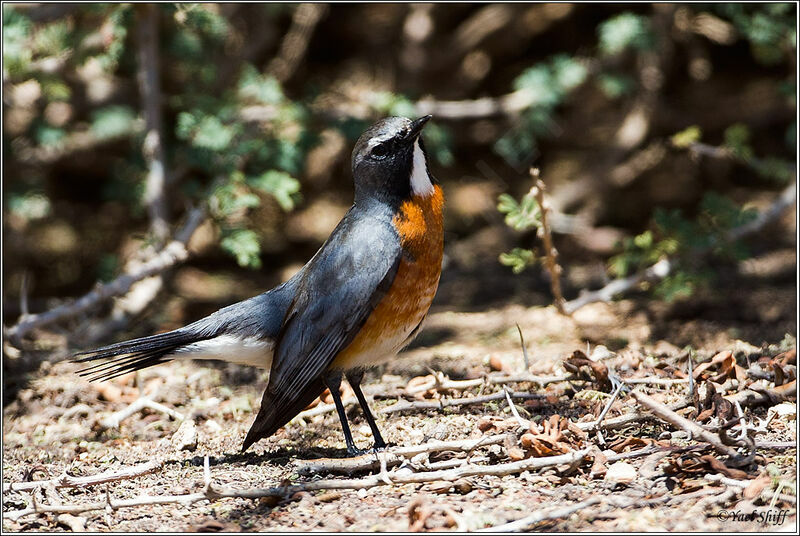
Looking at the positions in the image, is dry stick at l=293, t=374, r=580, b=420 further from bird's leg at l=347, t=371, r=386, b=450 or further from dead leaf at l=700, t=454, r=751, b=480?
dead leaf at l=700, t=454, r=751, b=480

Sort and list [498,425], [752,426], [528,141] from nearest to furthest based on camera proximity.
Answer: [752,426]
[498,425]
[528,141]

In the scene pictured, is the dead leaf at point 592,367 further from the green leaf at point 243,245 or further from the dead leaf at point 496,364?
the green leaf at point 243,245

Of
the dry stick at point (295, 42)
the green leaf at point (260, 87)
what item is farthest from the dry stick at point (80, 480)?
the dry stick at point (295, 42)

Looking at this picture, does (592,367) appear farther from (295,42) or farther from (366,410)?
(295,42)

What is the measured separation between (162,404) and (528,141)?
3.76 m

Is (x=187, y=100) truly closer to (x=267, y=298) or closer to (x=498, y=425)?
(x=267, y=298)

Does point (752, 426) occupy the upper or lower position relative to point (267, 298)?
lower

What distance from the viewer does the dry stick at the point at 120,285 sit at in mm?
5671

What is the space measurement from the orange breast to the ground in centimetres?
48

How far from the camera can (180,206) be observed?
856 cm

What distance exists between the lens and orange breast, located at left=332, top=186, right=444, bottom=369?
14.1 feet

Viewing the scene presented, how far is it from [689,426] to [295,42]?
633cm

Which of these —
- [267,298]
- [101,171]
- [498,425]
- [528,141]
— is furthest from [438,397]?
[101,171]

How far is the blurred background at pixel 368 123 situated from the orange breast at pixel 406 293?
1006mm
